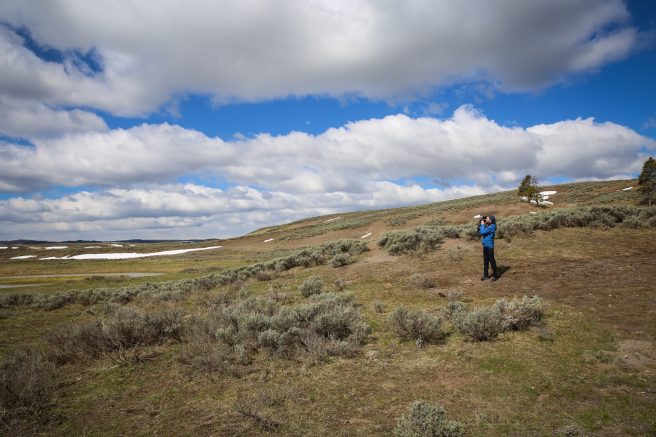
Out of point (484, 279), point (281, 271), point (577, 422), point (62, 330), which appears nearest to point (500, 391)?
point (577, 422)

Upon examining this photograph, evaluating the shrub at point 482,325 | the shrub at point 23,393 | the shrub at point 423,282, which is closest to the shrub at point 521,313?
the shrub at point 482,325

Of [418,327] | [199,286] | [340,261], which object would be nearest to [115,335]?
[418,327]

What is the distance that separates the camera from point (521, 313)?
8102mm

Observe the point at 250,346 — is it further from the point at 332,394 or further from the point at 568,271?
the point at 568,271

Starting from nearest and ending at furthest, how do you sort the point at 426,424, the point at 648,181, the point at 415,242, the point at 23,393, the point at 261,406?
the point at 426,424 < the point at 261,406 < the point at 23,393 < the point at 415,242 < the point at 648,181

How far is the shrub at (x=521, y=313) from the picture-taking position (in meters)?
7.94

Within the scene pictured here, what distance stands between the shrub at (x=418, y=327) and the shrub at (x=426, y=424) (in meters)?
2.94

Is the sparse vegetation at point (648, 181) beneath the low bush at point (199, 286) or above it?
above

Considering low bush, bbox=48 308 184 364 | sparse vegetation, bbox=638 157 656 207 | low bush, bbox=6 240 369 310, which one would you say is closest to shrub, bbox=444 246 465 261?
Result: low bush, bbox=6 240 369 310

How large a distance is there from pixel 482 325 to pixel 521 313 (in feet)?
3.99

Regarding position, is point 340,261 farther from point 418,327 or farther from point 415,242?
point 418,327

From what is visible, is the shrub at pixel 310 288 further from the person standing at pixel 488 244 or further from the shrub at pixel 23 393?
the shrub at pixel 23 393

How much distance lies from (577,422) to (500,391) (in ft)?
3.61

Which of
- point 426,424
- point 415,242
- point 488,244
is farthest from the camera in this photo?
point 415,242
